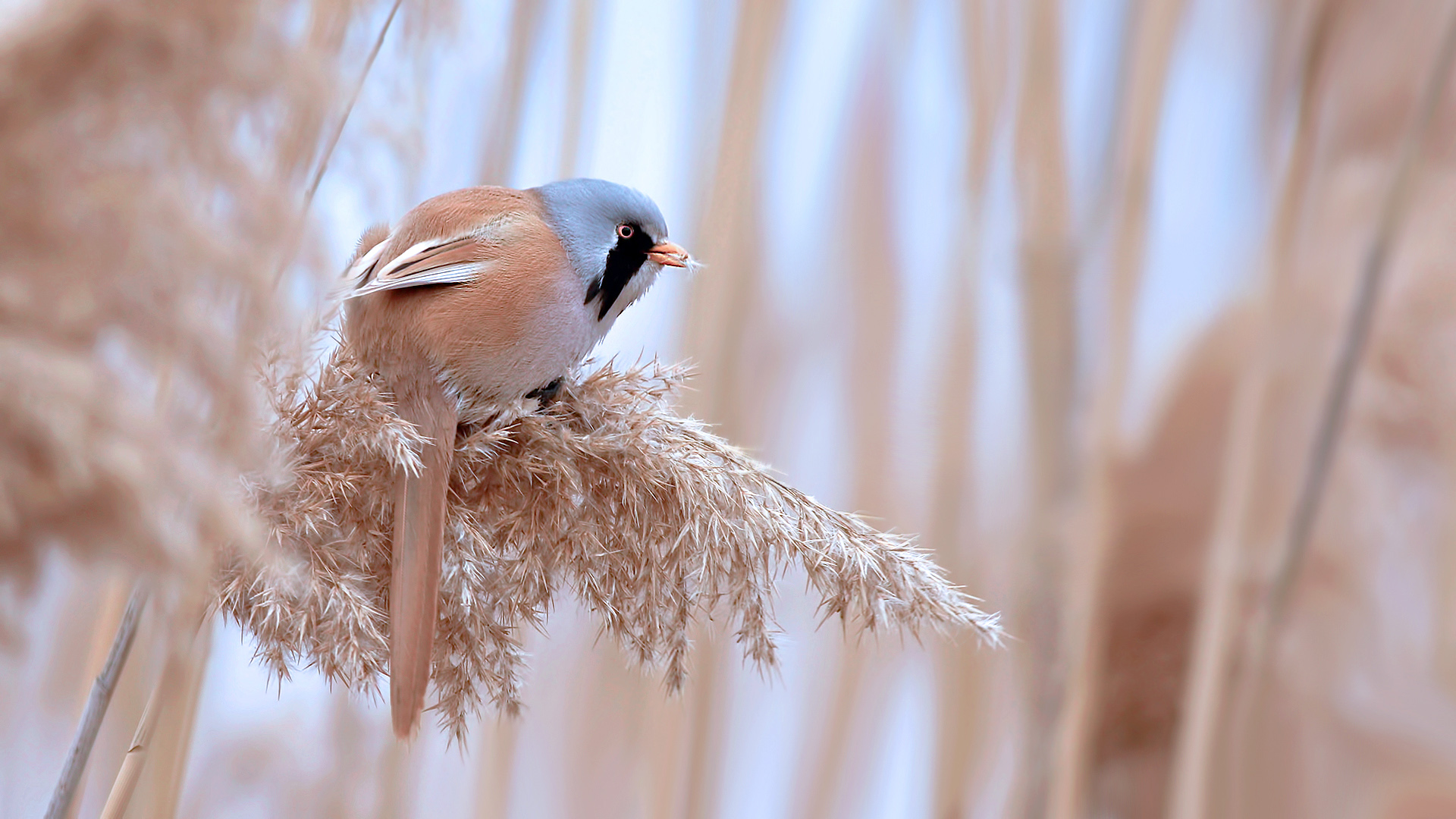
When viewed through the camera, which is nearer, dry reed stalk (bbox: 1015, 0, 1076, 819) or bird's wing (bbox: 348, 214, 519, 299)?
bird's wing (bbox: 348, 214, 519, 299)

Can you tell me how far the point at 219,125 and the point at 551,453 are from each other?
35 centimetres

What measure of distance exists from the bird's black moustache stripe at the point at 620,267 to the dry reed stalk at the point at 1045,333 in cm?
72

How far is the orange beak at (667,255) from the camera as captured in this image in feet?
2.12

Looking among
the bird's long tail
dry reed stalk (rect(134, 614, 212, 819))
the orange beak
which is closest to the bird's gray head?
the orange beak

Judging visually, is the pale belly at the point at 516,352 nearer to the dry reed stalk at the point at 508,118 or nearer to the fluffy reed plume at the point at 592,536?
the fluffy reed plume at the point at 592,536

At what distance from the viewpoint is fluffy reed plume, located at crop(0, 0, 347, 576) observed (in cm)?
21

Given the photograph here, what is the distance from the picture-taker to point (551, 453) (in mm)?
557

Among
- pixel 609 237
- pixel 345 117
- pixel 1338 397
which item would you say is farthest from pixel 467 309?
A: pixel 1338 397

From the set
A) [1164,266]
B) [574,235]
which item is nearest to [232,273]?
[574,235]

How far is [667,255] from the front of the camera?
65 cm

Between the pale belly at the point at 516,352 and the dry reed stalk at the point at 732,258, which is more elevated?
the dry reed stalk at the point at 732,258

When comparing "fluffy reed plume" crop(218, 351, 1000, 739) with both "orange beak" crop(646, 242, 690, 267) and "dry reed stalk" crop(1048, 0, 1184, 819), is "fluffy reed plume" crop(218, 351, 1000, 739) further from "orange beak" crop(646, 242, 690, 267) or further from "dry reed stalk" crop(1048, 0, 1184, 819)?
"dry reed stalk" crop(1048, 0, 1184, 819)

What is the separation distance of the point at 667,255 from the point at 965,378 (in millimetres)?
709

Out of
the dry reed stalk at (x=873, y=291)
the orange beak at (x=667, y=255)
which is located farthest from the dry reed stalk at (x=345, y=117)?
the dry reed stalk at (x=873, y=291)
